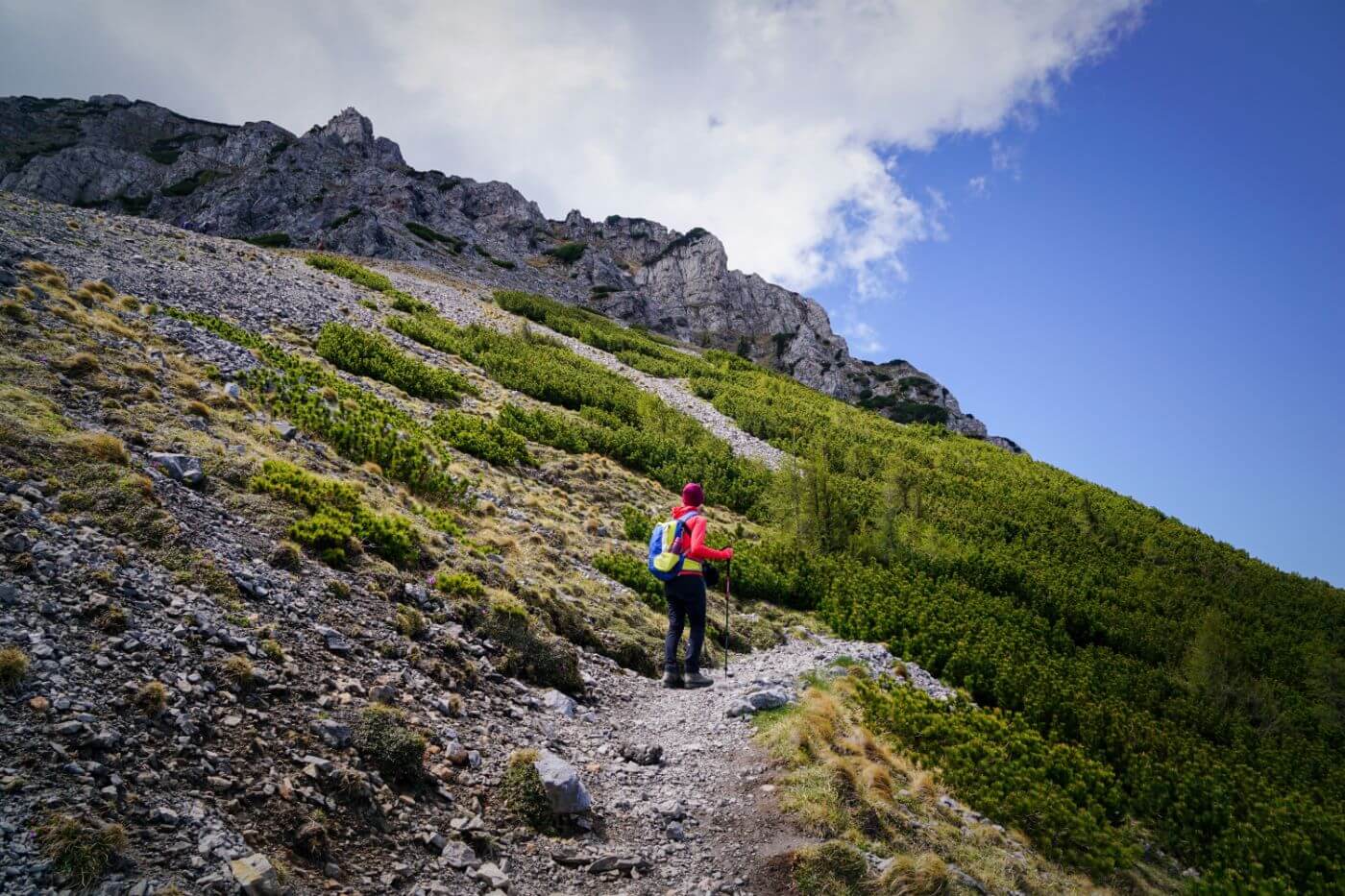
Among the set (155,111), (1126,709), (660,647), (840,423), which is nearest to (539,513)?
(660,647)

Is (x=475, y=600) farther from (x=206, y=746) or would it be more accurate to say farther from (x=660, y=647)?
(x=206, y=746)

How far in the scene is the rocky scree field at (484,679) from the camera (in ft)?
14.8

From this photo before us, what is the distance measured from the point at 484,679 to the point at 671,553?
3021 mm

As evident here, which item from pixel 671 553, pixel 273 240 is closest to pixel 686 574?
pixel 671 553

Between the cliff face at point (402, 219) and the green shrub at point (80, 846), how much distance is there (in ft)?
194

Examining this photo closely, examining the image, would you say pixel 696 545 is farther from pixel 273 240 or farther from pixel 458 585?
pixel 273 240

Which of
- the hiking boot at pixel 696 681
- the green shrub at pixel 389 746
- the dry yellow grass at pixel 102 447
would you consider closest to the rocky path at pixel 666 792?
the hiking boot at pixel 696 681

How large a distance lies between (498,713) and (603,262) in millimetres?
94629

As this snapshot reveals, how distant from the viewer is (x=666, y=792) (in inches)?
255

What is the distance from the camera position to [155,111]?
4237 inches

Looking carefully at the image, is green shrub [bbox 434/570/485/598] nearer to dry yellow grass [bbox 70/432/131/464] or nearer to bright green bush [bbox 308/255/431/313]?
dry yellow grass [bbox 70/432/131/464]

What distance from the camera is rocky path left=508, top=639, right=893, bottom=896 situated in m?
5.13

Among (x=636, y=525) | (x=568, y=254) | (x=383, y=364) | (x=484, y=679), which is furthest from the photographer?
(x=568, y=254)

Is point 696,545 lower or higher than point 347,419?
higher
